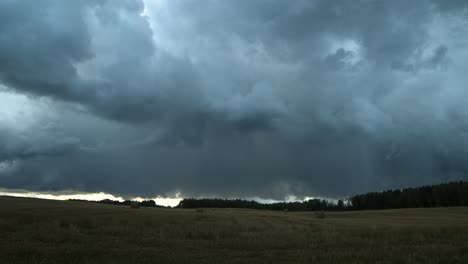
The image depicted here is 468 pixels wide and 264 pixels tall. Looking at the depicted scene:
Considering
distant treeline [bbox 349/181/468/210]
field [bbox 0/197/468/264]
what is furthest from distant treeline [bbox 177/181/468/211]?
field [bbox 0/197/468/264]

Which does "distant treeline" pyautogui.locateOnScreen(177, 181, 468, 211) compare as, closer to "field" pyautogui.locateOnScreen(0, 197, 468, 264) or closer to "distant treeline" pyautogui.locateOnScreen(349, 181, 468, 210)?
"distant treeline" pyautogui.locateOnScreen(349, 181, 468, 210)

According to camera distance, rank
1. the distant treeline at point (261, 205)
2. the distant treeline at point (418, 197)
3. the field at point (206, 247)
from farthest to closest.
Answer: the distant treeline at point (261, 205)
the distant treeline at point (418, 197)
the field at point (206, 247)

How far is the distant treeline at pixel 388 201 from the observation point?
432 feet

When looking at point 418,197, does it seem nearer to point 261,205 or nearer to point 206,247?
point 261,205

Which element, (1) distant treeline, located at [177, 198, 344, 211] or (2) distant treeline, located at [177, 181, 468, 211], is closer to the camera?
(2) distant treeline, located at [177, 181, 468, 211]

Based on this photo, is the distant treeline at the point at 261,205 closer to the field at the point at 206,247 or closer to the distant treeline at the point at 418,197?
the distant treeline at the point at 418,197

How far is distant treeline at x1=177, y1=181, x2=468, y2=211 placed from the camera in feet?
432

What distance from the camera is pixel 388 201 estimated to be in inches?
5955

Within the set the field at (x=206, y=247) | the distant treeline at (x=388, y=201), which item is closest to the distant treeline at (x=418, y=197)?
the distant treeline at (x=388, y=201)

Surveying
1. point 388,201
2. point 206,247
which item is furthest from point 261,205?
point 206,247

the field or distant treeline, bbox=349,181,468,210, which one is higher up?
distant treeline, bbox=349,181,468,210

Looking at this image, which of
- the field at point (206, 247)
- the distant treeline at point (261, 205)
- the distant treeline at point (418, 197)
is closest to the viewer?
the field at point (206, 247)

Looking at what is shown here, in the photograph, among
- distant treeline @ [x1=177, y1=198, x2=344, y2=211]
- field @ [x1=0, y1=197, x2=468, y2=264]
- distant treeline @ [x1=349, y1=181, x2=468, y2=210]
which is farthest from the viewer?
distant treeline @ [x1=177, y1=198, x2=344, y2=211]

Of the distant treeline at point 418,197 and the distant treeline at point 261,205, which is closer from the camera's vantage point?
the distant treeline at point 418,197
